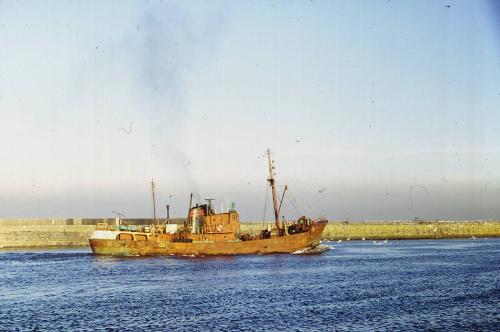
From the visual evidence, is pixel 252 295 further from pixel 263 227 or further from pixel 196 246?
pixel 263 227

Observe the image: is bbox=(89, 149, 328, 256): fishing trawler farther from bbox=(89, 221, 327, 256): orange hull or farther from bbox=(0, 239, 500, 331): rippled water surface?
bbox=(0, 239, 500, 331): rippled water surface

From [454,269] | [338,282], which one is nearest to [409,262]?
[454,269]

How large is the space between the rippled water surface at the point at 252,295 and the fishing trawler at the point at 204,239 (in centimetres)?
861

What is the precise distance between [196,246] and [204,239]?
1425 millimetres

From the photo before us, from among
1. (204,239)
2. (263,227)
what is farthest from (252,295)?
(263,227)

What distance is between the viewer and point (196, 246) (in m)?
79.3

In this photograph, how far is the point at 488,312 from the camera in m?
35.4

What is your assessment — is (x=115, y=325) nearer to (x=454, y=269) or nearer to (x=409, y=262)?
(x=454, y=269)

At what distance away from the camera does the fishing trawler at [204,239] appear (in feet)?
260


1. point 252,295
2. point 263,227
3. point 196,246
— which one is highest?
point 263,227

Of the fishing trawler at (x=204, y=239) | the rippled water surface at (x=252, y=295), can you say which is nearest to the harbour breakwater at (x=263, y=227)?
the fishing trawler at (x=204, y=239)

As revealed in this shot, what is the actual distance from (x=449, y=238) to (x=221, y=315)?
368ft

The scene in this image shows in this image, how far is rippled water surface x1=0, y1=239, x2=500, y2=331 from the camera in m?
33.1

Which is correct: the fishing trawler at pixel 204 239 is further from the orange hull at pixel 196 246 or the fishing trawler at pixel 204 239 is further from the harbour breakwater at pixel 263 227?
the harbour breakwater at pixel 263 227
